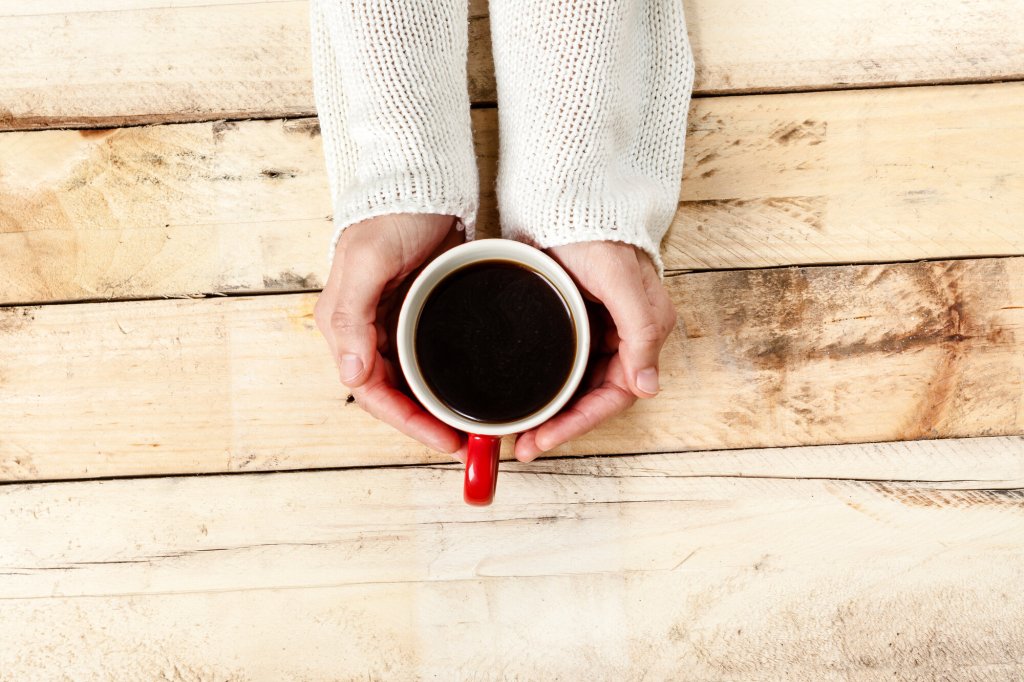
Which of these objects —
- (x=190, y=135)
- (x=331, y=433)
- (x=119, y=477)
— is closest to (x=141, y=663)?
(x=119, y=477)

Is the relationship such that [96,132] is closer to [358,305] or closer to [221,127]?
[221,127]

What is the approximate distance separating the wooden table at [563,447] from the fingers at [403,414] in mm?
83

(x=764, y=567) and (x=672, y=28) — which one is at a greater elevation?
(x=672, y=28)

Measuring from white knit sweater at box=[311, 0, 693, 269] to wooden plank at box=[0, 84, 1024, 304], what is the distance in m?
0.08

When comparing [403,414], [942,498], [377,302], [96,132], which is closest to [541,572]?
[403,414]

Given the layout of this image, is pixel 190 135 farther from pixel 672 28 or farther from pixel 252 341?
A: pixel 672 28

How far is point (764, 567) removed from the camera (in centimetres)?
74

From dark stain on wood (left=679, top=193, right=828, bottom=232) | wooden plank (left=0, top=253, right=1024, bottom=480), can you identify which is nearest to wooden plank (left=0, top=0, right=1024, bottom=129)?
dark stain on wood (left=679, top=193, right=828, bottom=232)

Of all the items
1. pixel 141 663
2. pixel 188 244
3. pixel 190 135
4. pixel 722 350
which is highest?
pixel 190 135

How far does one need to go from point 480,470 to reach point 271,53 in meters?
0.55

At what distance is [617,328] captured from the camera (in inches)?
25.5

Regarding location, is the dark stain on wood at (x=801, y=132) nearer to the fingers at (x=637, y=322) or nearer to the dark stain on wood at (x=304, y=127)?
the fingers at (x=637, y=322)

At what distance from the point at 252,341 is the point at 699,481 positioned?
521 millimetres

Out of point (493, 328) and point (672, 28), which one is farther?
point (672, 28)
